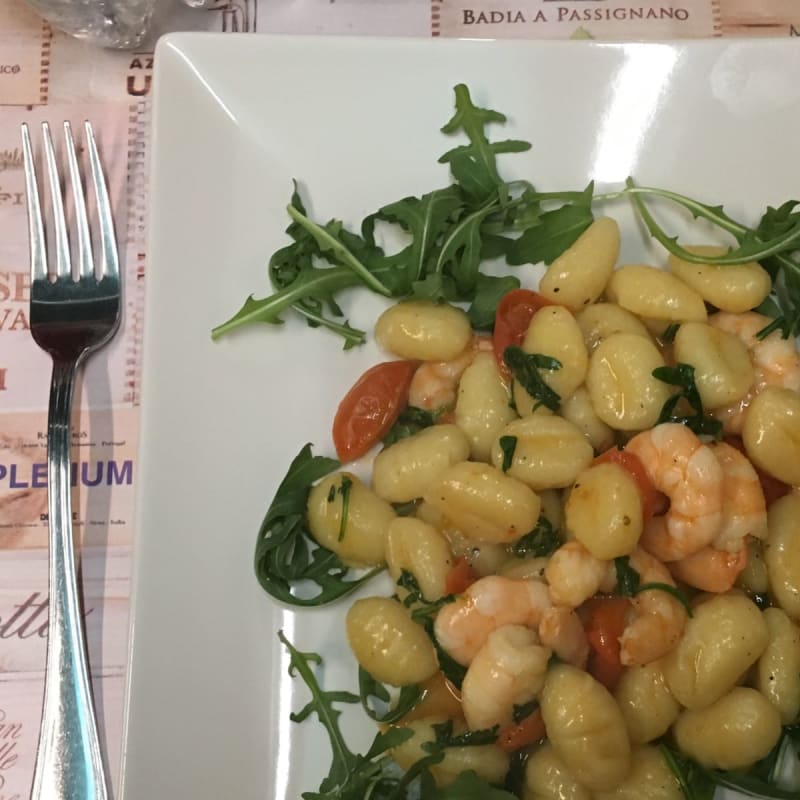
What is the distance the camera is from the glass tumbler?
1.15m

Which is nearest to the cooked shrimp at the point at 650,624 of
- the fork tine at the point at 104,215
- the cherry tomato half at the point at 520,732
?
the cherry tomato half at the point at 520,732

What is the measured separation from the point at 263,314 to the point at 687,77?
59cm

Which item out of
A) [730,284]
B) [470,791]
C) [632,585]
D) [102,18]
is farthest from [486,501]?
[102,18]

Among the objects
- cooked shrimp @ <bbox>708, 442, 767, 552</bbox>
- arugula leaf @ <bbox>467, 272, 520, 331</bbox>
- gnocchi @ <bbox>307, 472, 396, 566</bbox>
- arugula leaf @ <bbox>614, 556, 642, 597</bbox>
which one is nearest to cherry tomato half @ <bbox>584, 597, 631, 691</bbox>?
arugula leaf @ <bbox>614, 556, 642, 597</bbox>

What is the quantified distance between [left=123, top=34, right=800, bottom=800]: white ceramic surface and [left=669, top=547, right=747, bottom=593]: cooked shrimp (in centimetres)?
37

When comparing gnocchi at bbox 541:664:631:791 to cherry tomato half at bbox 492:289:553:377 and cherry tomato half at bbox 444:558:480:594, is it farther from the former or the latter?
cherry tomato half at bbox 492:289:553:377

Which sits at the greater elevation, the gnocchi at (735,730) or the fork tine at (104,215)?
the fork tine at (104,215)

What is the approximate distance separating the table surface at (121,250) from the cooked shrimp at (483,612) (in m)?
0.37

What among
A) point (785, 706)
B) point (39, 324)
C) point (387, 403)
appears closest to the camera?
point (785, 706)

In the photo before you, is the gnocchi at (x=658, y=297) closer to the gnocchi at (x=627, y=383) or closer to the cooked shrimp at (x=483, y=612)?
the gnocchi at (x=627, y=383)

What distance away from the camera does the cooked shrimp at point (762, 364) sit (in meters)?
0.88

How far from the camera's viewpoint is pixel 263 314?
A: 944 millimetres

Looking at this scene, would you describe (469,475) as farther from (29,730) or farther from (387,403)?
(29,730)

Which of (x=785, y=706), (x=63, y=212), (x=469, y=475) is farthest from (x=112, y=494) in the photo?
(x=785, y=706)
